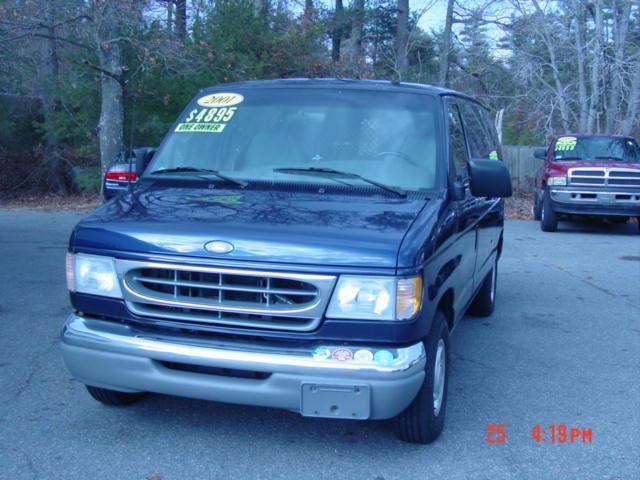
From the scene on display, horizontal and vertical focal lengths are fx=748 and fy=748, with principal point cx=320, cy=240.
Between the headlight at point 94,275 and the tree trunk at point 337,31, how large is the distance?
25.0 metres

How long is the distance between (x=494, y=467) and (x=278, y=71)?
17338 millimetres

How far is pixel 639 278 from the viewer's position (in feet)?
30.8

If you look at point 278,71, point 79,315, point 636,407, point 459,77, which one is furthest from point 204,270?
point 459,77

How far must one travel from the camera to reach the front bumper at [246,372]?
3525 mm

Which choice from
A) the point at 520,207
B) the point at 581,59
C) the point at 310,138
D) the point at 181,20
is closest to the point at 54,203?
the point at 181,20

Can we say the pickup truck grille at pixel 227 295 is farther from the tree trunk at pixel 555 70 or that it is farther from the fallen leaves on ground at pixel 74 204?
the tree trunk at pixel 555 70

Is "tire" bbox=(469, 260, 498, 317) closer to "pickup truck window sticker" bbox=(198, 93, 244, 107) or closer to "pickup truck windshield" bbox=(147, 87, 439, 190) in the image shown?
"pickup truck windshield" bbox=(147, 87, 439, 190)

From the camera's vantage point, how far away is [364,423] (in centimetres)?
446

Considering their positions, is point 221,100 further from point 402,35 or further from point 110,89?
point 402,35

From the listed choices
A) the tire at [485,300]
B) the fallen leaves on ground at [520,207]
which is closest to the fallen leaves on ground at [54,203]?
the fallen leaves on ground at [520,207]

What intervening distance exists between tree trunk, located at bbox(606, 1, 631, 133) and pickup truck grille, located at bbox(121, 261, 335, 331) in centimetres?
1792

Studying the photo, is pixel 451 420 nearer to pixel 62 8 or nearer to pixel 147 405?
pixel 147 405

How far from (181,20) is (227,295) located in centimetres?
1605
